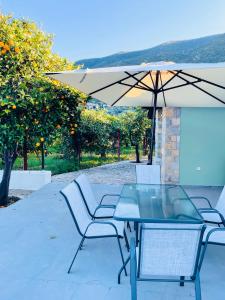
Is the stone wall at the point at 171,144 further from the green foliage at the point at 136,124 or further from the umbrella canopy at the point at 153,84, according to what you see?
the green foliage at the point at 136,124

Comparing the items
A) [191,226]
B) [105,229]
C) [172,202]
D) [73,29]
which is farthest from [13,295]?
[73,29]

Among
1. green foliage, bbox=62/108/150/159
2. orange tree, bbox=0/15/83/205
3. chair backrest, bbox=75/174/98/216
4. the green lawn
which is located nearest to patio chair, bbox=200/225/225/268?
chair backrest, bbox=75/174/98/216

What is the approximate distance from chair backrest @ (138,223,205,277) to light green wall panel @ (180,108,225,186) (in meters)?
6.32

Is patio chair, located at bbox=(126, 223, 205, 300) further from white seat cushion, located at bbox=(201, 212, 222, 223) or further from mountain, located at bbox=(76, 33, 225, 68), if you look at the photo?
mountain, located at bbox=(76, 33, 225, 68)

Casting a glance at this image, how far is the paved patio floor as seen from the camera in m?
3.13

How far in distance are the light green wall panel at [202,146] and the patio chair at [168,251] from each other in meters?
6.28

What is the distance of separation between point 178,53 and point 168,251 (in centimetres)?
5073

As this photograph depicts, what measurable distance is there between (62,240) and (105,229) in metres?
1.01

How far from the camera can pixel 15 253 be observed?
161 inches

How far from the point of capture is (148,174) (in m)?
5.87

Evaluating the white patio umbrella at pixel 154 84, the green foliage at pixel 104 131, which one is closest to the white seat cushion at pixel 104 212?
the white patio umbrella at pixel 154 84

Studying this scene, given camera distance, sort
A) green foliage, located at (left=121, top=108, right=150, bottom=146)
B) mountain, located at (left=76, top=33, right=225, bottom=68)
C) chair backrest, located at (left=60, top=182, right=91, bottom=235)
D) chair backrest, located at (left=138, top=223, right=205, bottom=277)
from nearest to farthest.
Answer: chair backrest, located at (left=138, top=223, right=205, bottom=277), chair backrest, located at (left=60, top=182, right=91, bottom=235), green foliage, located at (left=121, top=108, right=150, bottom=146), mountain, located at (left=76, top=33, right=225, bottom=68)

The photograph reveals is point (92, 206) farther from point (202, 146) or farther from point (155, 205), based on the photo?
point (202, 146)

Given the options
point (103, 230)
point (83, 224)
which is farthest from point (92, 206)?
point (103, 230)
